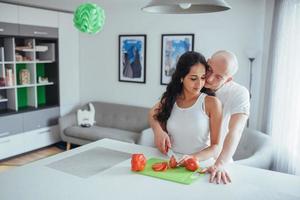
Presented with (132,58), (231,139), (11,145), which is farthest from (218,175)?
(11,145)

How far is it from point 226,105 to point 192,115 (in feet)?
0.88

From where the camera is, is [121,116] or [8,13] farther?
[121,116]

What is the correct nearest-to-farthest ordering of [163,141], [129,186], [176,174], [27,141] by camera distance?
[129,186]
[176,174]
[163,141]
[27,141]

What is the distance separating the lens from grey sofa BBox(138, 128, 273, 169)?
9.30ft

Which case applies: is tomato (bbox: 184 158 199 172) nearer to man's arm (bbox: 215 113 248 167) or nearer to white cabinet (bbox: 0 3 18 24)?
man's arm (bbox: 215 113 248 167)

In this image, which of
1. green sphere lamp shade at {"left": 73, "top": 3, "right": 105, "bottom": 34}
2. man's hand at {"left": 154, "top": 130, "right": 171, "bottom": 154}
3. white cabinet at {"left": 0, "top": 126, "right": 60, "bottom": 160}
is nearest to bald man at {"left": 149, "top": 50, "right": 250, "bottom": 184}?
man's hand at {"left": 154, "top": 130, "right": 171, "bottom": 154}

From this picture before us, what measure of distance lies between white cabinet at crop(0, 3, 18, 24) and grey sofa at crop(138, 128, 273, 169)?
243 centimetres

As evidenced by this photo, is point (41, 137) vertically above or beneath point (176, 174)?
beneath

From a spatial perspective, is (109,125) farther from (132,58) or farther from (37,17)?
(37,17)

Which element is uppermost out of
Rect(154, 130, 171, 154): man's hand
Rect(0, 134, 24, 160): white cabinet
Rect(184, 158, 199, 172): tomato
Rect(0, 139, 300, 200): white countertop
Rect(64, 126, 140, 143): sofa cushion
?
Rect(154, 130, 171, 154): man's hand

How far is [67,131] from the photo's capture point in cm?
459

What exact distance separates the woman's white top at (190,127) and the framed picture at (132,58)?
10.1 feet

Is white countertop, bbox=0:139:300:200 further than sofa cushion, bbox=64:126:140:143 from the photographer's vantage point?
No

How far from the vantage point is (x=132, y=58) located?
479 cm
